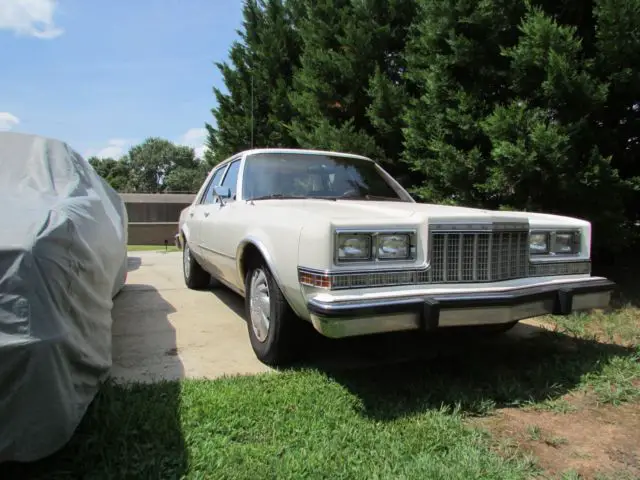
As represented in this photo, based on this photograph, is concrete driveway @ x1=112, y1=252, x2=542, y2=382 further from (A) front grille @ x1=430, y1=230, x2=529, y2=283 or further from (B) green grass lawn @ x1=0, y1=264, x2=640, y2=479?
(A) front grille @ x1=430, y1=230, x2=529, y2=283

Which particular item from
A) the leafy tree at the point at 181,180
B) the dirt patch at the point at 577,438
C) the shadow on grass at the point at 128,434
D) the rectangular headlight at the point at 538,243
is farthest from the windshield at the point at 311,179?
the leafy tree at the point at 181,180

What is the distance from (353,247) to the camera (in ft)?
9.25

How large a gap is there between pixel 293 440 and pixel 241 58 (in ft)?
41.0

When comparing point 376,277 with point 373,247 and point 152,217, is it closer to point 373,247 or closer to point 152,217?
point 373,247

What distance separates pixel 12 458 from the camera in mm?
1955

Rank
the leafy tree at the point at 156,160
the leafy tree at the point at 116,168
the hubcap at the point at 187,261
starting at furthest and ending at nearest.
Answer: the leafy tree at the point at 156,160 < the leafy tree at the point at 116,168 < the hubcap at the point at 187,261

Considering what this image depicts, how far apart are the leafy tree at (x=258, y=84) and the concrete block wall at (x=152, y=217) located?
13.3ft

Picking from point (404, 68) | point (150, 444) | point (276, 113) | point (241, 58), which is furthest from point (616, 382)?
point (241, 58)

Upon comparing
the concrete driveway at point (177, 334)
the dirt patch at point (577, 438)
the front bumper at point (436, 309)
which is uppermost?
the front bumper at point (436, 309)

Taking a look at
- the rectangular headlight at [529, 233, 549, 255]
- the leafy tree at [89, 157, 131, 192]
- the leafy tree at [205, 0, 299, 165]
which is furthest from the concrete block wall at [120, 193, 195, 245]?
the leafy tree at [89, 157, 131, 192]

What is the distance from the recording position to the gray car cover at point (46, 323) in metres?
1.94

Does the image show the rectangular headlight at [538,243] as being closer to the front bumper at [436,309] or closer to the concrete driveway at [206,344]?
the front bumper at [436,309]

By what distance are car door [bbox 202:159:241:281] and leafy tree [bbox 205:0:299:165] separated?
597 centimetres

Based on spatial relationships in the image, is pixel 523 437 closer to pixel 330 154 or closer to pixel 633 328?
pixel 633 328
